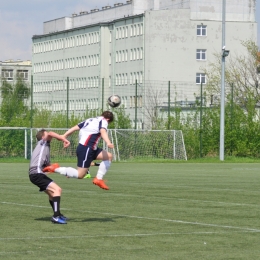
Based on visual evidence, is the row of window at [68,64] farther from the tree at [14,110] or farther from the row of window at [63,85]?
the tree at [14,110]

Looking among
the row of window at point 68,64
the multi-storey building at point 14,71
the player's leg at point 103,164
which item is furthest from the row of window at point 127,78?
the player's leg at point 103,164

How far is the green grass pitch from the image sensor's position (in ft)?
34.4

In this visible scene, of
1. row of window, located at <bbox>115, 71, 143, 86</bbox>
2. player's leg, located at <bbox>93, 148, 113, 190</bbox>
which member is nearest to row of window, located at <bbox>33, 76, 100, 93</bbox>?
row of window, located at <bbox>115, 71, 143, 86</bbox>

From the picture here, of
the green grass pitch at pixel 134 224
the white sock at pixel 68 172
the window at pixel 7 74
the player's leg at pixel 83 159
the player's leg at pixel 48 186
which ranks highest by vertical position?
the window at pixel 7 74

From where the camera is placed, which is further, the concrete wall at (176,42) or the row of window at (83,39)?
the row of window at (83,39)

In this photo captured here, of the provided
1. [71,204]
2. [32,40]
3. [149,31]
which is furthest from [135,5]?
[71,204]

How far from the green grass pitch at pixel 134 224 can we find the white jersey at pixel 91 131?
121cm

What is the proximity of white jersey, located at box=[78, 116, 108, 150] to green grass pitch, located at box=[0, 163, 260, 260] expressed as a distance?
3.96 ft

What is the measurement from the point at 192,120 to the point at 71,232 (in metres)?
37.2

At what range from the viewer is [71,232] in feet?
40.5

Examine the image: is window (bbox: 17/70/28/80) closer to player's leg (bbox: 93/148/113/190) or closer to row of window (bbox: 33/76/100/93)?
row of window (bbox: 33/76/100/93)

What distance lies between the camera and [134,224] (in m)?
13.4

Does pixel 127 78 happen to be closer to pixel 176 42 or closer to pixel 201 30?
pixel 176 42

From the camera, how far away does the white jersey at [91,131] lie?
14.6 m
